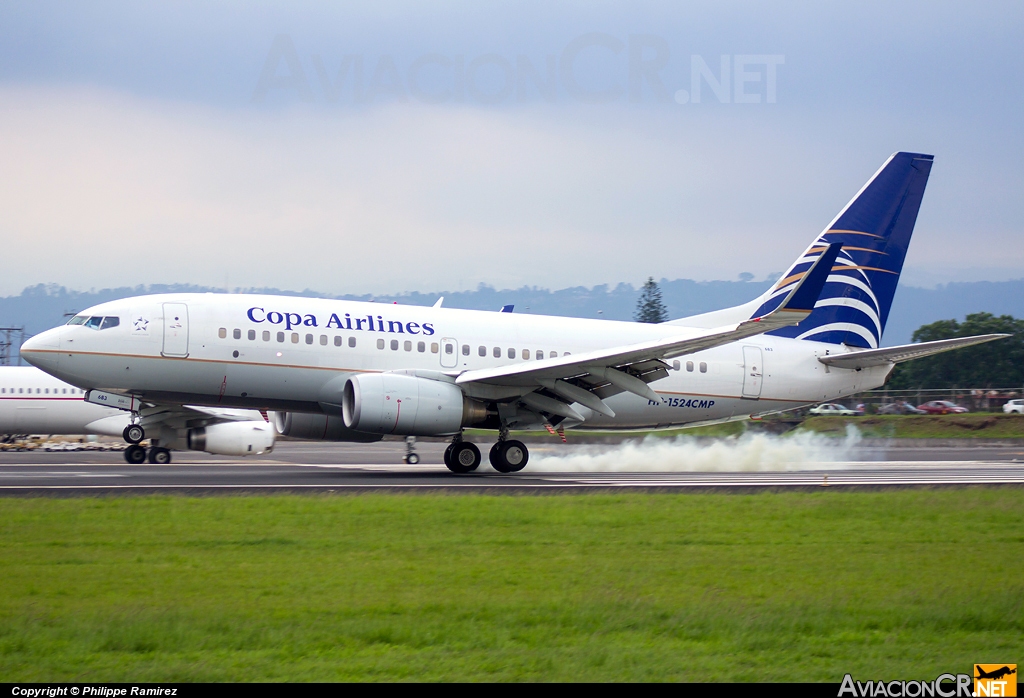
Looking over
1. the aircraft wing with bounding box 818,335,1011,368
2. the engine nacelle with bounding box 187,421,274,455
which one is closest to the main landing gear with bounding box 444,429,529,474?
the aircraft wing with bounding box 818,335,1011,368

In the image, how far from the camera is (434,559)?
410 inches

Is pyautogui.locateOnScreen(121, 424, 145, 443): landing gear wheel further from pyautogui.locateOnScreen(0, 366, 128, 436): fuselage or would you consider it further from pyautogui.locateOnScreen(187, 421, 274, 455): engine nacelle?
pyautogui.locateOnScreen(0, 366, 128, 436): fuselage

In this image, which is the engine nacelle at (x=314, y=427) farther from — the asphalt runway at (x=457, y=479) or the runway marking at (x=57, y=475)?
the runway marking at (x=57, y=475)

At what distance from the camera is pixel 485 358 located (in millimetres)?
24109

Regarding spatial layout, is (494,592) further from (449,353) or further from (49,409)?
(49,409)

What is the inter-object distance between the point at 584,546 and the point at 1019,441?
42.4 m

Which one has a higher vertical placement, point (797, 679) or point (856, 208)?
point (856, 208)

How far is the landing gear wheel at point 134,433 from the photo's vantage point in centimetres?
2894

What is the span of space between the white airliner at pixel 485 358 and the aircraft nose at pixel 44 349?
42 millimetres

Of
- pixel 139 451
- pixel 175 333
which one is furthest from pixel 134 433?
pixel 175 333

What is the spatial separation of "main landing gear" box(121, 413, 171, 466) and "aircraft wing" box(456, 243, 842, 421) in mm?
12039

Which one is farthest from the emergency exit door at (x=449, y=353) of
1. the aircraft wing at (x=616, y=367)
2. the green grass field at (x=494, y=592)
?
the green grass field at (x=494, y=592)

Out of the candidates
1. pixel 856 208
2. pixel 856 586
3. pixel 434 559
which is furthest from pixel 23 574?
pixel 856 208

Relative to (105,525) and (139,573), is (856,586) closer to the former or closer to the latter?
(139,573)
